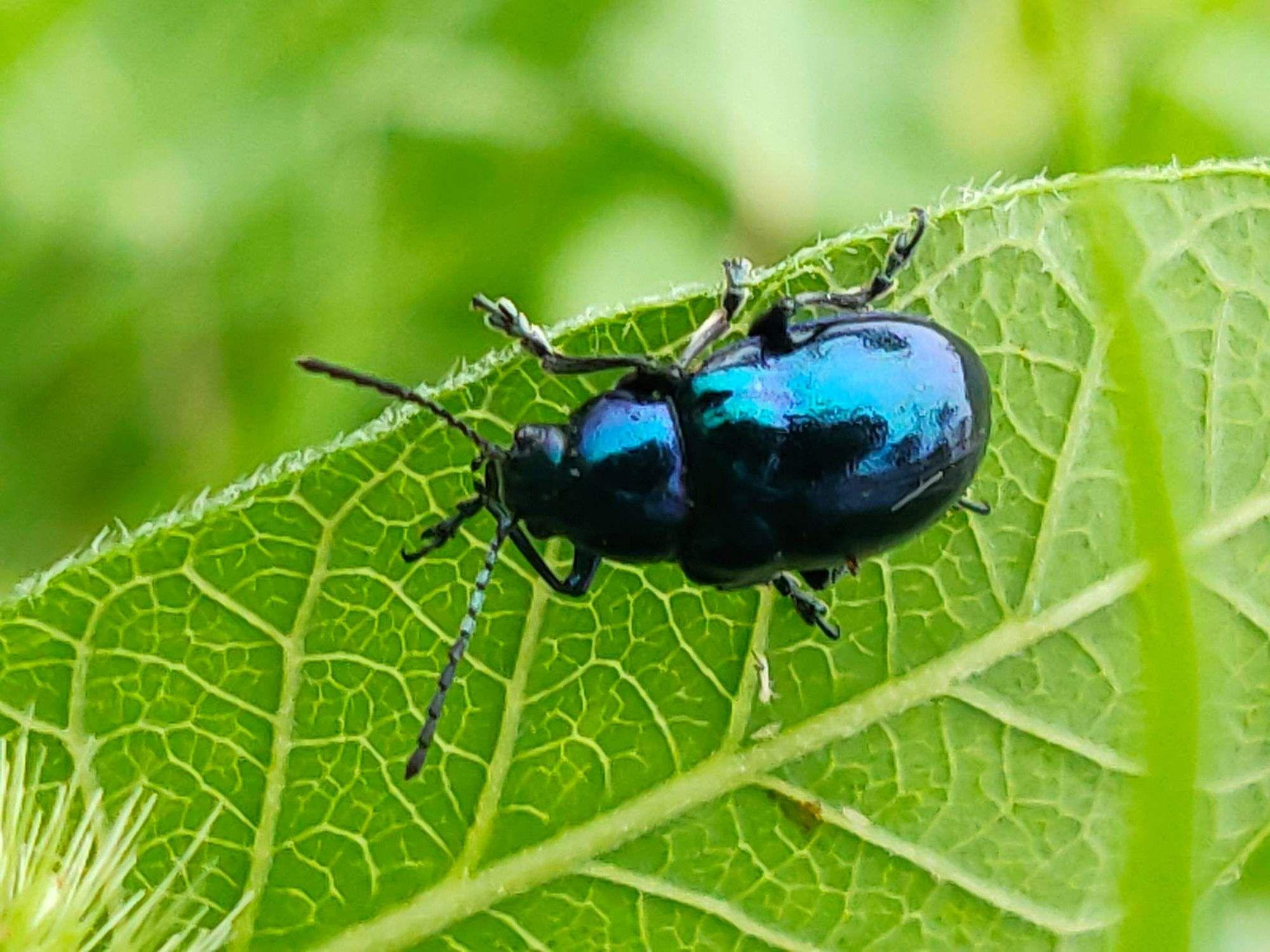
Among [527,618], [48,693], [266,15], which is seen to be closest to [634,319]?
[527,618]

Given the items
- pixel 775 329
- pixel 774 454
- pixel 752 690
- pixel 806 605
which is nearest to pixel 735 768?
pixel 752 690

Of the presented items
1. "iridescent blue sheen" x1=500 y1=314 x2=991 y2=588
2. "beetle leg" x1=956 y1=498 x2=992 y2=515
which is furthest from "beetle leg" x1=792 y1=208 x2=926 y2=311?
"beetle leg" x1=956 y1=498 x2=992 y2=515

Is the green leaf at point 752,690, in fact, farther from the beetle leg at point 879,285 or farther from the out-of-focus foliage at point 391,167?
the out-of-focus foliage at point 391,167

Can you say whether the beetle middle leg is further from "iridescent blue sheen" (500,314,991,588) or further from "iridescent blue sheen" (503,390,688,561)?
"iridescent blue sheen" (503,390,688,561)

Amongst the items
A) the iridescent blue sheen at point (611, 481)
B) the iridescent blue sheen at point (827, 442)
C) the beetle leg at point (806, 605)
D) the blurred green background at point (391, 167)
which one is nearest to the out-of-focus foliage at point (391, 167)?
the blurred green background at point (391, 167)

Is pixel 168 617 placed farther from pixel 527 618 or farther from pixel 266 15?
pixel 266 15

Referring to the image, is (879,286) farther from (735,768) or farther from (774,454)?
(735,768)

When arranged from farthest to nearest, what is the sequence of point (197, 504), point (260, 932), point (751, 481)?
point (751, 481) < point (260, 932) < point (197, 504)

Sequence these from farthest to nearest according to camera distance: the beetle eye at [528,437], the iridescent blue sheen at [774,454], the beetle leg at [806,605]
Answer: the beetle eye at [528,437], the iridescent blue sheen at [774,454], the beetle leg at [806,605]
